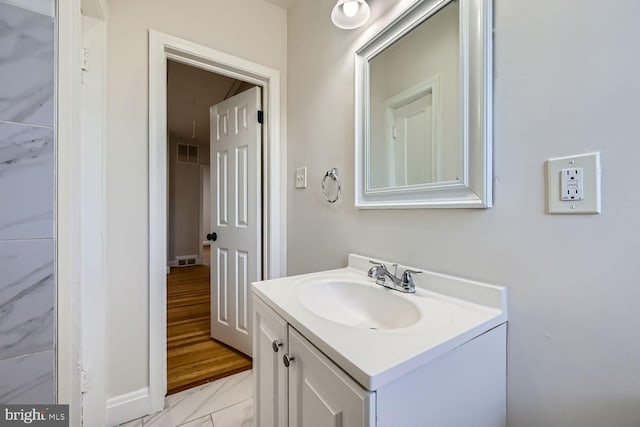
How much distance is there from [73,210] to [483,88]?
130 cm

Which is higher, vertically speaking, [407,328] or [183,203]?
[183,203]

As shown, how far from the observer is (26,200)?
2.39ft

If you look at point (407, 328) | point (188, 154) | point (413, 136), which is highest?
point (188, 154)

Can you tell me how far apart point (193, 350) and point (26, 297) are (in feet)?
5.15

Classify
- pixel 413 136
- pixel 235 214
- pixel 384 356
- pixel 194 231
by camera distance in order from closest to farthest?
pixel 384 356
pixel 413 136
pixel 235 214
pixel 194 231

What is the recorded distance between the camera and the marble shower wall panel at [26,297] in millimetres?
713

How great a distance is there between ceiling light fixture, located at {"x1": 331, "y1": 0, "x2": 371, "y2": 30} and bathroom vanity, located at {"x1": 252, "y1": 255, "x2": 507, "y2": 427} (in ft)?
3.61

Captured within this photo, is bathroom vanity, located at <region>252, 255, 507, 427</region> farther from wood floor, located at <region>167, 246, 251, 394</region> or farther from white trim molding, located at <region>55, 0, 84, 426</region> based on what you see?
wood floor, located at <region>167, 246, 251, 394</region>

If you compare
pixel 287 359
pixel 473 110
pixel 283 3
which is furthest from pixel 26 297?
pixel 283 3

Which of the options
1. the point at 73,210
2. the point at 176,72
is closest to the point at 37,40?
the point at 73,210

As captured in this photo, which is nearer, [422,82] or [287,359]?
[287,359]

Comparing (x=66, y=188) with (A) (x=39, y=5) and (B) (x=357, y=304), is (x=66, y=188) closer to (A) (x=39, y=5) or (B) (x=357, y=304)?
(A) (x=39, y=5)

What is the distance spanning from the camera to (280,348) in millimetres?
826

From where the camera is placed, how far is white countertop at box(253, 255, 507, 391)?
0.53 m
